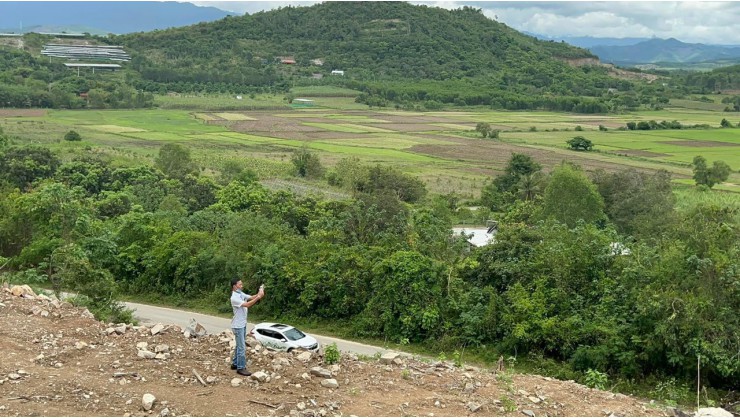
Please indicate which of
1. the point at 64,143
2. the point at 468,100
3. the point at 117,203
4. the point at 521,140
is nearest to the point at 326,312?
the point at 117,203

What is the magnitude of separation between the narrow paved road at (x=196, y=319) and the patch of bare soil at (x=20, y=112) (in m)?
65.5

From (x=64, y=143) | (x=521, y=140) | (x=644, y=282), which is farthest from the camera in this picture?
(x=521, y=140)

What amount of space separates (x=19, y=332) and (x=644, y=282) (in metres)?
12.7

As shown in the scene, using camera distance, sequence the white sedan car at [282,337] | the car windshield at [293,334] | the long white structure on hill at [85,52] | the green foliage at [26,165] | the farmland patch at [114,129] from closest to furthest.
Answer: the white sedan car at [282,337]
the car windshield at [293,334]
the green foliage at [26,165]
the farmland patch at [114,129]
the long white structure on hill at [85,52]

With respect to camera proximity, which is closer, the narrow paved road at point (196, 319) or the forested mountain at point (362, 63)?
the narrow paved road at point (196, 319)

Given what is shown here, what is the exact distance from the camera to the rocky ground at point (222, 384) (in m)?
7.93

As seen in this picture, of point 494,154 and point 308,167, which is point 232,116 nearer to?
point 494,154

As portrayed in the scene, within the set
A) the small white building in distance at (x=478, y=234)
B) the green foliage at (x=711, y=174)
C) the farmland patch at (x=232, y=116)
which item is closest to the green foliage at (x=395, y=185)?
the small white building in distance at (x=478, y=234)

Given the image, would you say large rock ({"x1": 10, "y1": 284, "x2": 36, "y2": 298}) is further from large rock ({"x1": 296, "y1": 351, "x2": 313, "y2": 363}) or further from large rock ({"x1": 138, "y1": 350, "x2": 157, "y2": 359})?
large rock ({"x1": 296, "y1": 351, "x2": 313, "y2": 363})

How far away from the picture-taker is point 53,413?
7570mm

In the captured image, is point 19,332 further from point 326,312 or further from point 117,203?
point 117,203

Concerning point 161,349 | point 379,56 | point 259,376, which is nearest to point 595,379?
point 259,376

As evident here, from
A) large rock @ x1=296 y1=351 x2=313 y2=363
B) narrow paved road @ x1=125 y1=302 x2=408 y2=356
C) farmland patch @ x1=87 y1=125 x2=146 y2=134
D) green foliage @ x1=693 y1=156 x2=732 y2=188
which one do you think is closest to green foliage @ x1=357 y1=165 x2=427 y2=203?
green foliage @ x1=693 y1=156 x2=732 y2=188

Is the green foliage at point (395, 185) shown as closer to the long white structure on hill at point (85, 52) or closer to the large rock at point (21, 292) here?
the large rock at point (21, 292)
